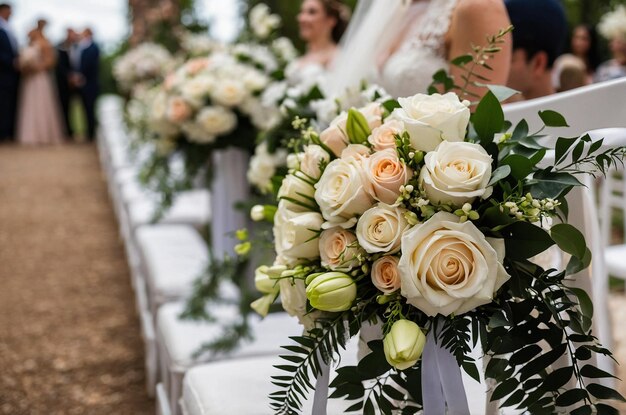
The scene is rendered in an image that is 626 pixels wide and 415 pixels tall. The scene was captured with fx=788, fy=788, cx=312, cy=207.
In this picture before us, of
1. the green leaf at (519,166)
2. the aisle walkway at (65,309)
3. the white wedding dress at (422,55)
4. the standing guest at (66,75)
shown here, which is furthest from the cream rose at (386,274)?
the standing guest at (66,75)

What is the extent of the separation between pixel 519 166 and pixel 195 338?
5.08ft

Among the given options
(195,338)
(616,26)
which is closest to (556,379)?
(195,338)

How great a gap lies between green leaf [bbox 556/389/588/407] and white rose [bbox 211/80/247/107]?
6.93ft

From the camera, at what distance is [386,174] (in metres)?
1.21

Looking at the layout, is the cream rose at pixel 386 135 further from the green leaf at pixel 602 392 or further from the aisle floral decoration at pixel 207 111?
the aisle floral decoration at pixel 207 111

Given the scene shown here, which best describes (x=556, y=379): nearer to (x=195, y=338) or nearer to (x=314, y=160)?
(x=314, y=160)

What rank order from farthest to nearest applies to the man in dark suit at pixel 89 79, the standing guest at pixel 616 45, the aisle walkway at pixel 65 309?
the man in dark suit at pixel 89 79, the standing guest at pixel 616 45, the aisle walkway at pixel 65 309

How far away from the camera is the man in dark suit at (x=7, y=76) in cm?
1224

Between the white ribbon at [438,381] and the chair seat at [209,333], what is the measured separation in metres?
1.18

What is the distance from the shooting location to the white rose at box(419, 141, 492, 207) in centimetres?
113

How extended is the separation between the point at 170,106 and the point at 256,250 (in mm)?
682

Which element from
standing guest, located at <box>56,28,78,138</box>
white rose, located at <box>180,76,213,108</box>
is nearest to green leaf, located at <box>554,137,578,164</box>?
white rose, located at <box>180,76,213,108</box>

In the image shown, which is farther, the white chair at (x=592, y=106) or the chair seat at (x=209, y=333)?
the chair seat at (x=209, y=333)

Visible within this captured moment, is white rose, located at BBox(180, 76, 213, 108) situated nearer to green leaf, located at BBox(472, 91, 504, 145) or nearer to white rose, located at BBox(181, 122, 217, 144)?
white rose, located at BBox(181, 122, 217, 144)
